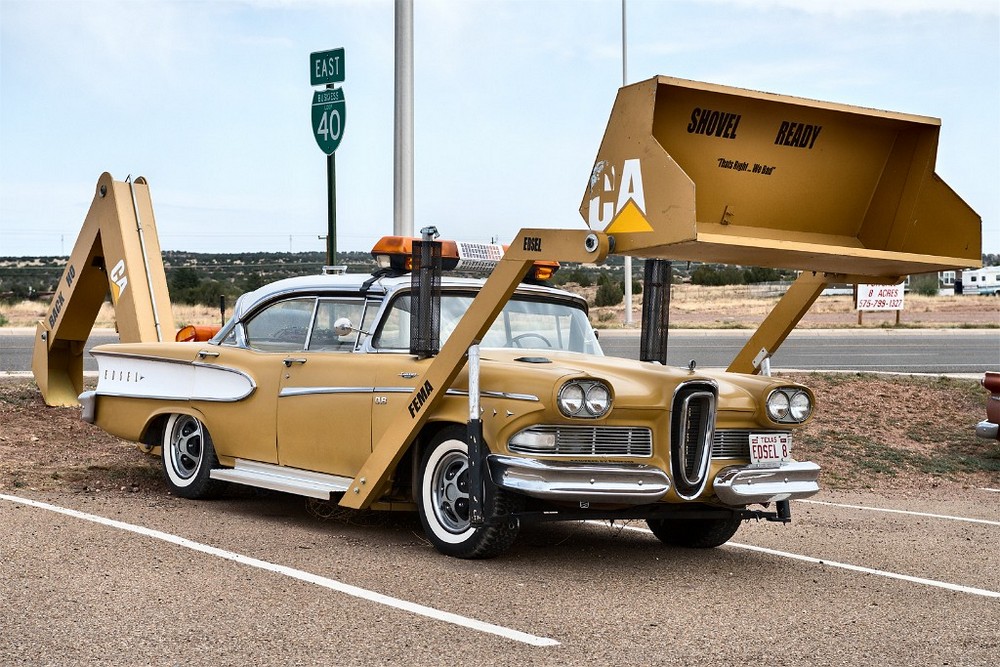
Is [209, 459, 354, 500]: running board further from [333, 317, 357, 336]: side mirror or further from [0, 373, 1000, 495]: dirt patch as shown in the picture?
[0, 373, 1000, 495]: dirt patch

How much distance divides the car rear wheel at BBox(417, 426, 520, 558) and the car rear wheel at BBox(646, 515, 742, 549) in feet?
4.70

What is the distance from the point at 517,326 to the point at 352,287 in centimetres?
122

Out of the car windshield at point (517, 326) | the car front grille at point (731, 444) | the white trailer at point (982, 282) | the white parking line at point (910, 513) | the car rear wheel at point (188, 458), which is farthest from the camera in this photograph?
the white trailer at point (982, 282)

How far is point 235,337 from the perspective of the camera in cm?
952

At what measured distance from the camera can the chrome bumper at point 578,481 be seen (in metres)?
6.82

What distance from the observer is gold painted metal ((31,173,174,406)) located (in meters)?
12.8

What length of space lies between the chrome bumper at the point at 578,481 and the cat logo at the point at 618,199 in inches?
51.8

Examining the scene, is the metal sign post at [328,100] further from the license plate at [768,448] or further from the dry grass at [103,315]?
the dry grass at [103,315]

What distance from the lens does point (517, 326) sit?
841 centimetres

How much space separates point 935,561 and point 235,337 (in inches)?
205

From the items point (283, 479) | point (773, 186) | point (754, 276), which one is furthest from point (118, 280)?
point (754, 276)

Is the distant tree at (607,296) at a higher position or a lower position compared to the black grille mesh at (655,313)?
lower

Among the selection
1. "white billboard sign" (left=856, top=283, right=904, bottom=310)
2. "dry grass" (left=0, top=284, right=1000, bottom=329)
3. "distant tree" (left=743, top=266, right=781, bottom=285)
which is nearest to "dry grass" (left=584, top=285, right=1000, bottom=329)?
"dry grass" (left=0, top=284, right=1000, bottom=329)

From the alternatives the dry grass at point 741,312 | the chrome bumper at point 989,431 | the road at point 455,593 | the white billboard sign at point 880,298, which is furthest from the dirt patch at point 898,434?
the dry grass at point 741,312
